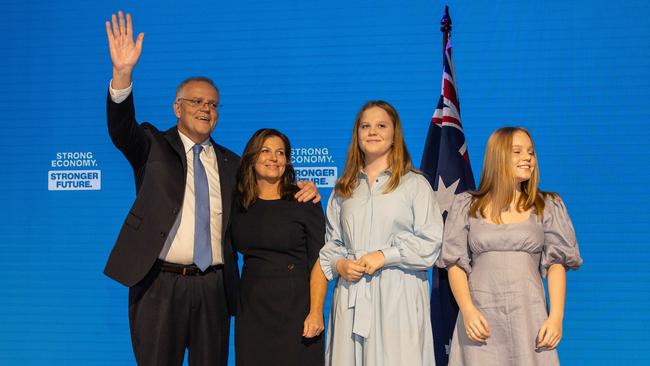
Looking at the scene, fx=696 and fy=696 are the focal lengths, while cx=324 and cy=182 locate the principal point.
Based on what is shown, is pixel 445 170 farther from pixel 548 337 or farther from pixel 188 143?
pixel 188 143

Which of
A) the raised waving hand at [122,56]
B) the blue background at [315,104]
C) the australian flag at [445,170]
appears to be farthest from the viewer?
the blue background at [315,104]

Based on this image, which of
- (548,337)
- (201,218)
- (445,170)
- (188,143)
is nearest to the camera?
(548,337)

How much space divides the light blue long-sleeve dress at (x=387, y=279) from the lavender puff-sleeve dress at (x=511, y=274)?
0.41ft

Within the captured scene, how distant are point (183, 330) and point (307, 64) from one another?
1.91 m

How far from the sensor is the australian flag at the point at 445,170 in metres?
3.04

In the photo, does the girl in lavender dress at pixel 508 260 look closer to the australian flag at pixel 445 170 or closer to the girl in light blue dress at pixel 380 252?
the girl in light blue dress at pixel 380 252

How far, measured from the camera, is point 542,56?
391 cm

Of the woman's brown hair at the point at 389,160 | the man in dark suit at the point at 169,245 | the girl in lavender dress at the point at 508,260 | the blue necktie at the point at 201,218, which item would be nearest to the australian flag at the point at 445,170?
the girl in lavender dress at the point at 508,260

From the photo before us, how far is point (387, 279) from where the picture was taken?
8.33 feet

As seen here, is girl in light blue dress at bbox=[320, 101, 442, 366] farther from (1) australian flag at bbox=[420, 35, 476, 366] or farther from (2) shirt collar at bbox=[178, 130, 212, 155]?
(2) shirt collar at bbox=[178, 130, 212, 155]

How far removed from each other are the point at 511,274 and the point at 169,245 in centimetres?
137

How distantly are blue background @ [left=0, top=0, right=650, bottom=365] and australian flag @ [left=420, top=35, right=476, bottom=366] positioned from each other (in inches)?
22.6

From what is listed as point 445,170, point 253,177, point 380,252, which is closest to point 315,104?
point 445,170

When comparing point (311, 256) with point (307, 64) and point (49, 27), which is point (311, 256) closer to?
point (307, 64)
